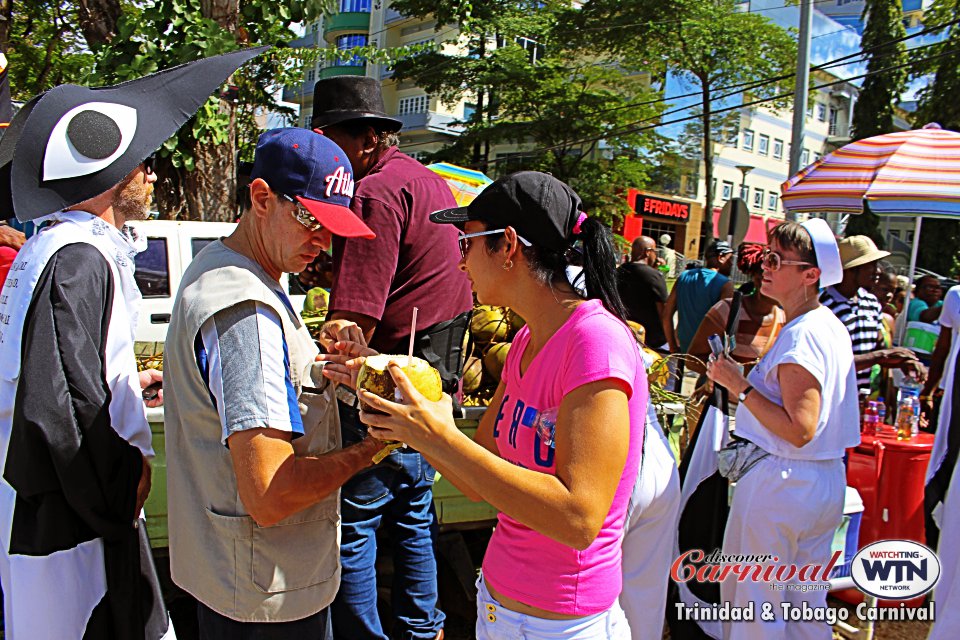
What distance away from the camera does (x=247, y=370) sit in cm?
170

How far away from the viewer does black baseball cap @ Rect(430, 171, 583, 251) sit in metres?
1.90

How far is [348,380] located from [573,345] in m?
0.63

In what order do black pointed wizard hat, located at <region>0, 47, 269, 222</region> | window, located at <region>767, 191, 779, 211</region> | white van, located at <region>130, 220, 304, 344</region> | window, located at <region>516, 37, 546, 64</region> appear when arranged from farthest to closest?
1. window, located at <region>767, 191, 779, 211</region>
2. window, located at <region>516, 37, 546, 64</region>
3. white van, located at <region>130, 220, 304, 344</region>
4. black pointed wizard hat, located at <region>0, 47, 269, 222</region>

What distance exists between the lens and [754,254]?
186 inches

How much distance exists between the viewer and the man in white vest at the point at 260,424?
67.2 inches

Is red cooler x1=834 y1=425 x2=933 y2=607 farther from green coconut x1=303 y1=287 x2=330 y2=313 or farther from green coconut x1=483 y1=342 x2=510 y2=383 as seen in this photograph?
green coconut x1=303 y1=287 x2=330 y2=313

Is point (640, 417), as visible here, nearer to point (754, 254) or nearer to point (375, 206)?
point (375, 206)

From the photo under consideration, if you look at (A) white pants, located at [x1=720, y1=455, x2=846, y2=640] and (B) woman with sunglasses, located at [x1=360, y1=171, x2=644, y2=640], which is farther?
(A) white pants, located at [x1=720, y1=455, x2=846, y2=640]

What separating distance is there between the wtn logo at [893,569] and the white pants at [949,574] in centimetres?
13

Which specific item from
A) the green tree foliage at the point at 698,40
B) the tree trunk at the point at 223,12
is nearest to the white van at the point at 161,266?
the tree trunk at the point at 223,12

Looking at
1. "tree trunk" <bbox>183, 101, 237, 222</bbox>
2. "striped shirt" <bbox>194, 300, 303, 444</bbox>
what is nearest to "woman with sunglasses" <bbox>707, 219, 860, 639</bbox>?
"striped shirt" <bbox>194, 300, 303, 444</bbox>

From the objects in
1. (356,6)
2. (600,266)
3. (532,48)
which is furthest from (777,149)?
(600,266)

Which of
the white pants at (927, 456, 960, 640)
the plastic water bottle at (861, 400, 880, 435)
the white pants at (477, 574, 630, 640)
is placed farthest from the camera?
the plastic water bottle at (861, 400, 880, 435)

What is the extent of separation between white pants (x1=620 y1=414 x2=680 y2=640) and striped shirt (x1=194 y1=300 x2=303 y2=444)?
1.74 meters
